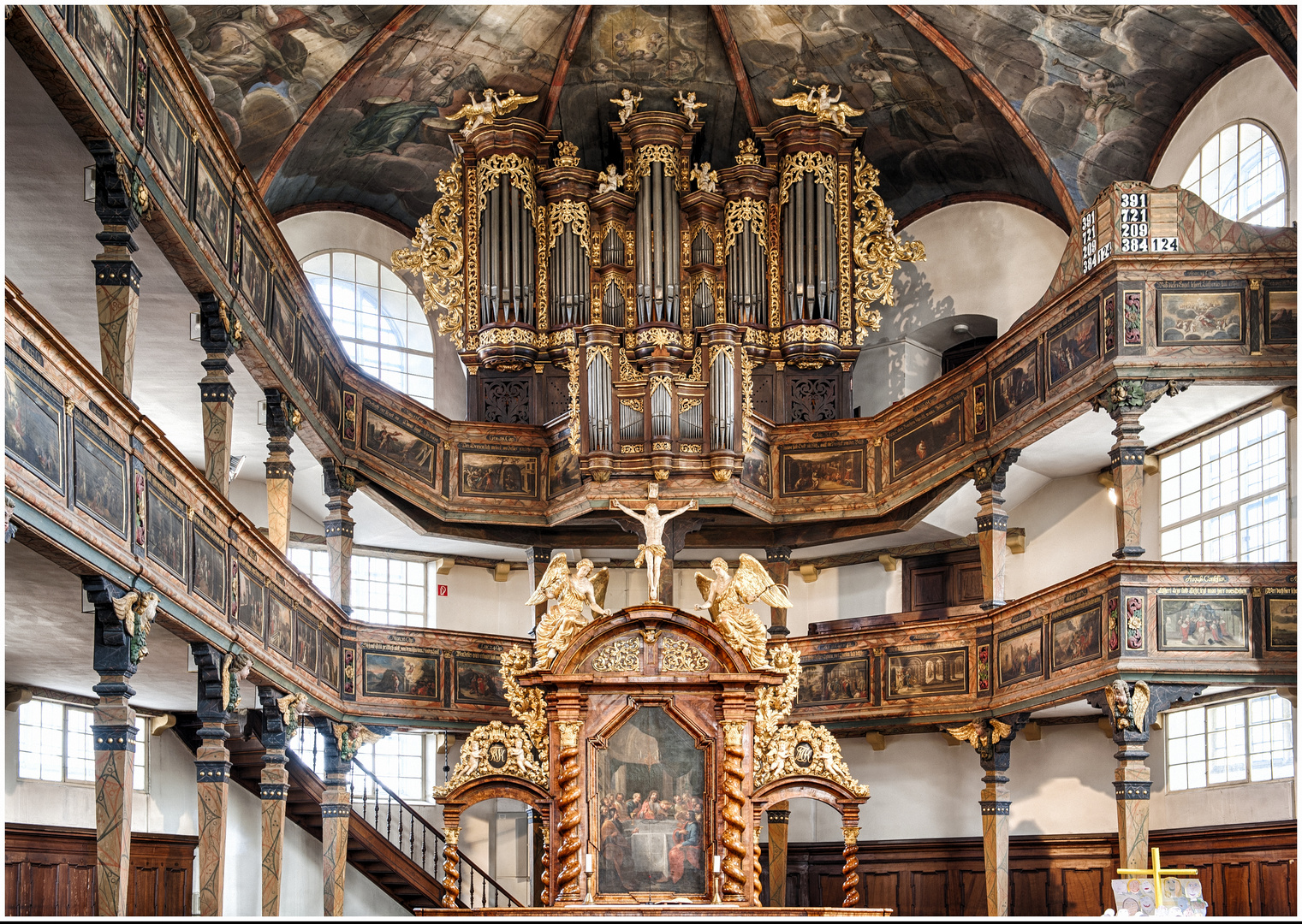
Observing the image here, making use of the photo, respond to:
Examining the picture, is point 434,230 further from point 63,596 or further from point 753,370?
point 63,596

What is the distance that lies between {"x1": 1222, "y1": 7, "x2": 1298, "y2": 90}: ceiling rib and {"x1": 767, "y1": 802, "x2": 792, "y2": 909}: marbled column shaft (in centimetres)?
1182

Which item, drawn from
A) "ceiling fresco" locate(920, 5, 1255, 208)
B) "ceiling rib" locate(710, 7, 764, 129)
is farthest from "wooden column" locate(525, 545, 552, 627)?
"ceiling fresco" locate(920, 5, 1255, 208)

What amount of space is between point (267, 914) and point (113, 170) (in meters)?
9.97

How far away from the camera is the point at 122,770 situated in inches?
533

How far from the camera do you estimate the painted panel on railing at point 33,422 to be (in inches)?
→ 445

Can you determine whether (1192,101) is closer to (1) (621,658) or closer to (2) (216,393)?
(1) (621,658)

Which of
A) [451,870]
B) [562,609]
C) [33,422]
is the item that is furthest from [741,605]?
[33,422]

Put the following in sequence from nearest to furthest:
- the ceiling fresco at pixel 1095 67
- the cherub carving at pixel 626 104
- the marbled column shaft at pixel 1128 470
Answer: the marbled column shaft at pixel 1128 470, the ceiling fresco at pixel 1095 67, the cherub carving at pixel 626 104

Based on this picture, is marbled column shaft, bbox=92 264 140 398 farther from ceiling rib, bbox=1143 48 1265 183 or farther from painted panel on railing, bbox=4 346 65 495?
ceiling rib, bbox=1143 48 1265 183

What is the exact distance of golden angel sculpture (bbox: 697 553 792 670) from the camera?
21969mm

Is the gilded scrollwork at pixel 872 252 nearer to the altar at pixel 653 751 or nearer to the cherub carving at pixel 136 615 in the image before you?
the altar at pixel 653 751

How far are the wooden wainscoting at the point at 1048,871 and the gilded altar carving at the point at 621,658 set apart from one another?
4.66m

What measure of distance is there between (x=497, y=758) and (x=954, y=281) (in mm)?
10731

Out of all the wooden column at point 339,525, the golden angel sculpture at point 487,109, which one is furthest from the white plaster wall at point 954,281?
the wooden column at point 339,525
